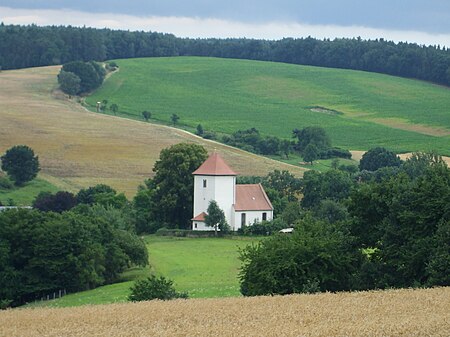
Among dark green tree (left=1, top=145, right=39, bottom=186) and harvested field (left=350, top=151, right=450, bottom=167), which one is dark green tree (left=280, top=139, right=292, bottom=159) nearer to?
harvested field (left=350, top=151, right=450, bottom=167)

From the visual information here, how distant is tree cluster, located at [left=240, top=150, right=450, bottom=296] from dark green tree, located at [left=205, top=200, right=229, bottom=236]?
119ft

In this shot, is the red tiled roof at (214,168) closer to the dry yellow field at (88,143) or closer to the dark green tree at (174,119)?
the dry yellow field at (88,143)

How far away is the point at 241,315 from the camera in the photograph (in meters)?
31.1

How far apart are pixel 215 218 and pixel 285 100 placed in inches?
3159

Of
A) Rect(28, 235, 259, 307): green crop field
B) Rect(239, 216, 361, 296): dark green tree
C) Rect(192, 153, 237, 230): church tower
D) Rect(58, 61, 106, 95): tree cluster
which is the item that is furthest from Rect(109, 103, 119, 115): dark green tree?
Rect(239, 216, 361, 296): dark green tree

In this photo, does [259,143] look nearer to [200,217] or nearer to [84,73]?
[84,73]

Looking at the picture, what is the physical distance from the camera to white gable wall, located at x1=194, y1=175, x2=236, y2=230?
86.4 metres

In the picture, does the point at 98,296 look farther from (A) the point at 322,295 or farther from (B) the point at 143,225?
(B) the point at 143,225

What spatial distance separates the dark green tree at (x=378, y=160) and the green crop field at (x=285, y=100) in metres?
7.95

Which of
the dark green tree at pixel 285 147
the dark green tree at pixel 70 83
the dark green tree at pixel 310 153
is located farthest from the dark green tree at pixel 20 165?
the dark green tree at pixel 70 83

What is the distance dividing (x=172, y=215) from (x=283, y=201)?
8.84 m

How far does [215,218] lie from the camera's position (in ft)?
277

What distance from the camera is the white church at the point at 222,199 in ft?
283

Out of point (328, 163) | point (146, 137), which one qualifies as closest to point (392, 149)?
point (328, 163)
